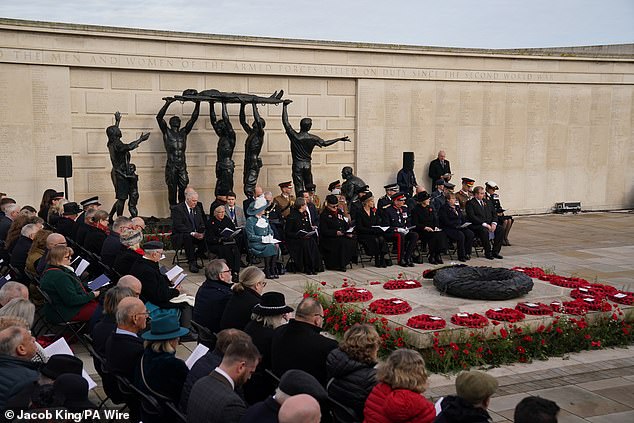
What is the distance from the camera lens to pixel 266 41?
18000 millimetres

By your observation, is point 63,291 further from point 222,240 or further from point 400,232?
point 400,232

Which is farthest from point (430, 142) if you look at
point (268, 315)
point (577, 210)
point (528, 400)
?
point (528, 400)

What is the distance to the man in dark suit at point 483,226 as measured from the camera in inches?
550

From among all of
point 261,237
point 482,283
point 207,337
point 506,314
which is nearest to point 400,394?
point 207,337

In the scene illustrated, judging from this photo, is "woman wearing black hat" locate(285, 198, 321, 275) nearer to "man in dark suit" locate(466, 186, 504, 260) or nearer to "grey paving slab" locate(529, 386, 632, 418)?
"man in dark suit" locate(466, 186, 504, 260)

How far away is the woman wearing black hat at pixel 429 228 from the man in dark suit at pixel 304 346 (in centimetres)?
837

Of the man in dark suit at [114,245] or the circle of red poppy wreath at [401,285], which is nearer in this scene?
the man in dark suit at [114,245]

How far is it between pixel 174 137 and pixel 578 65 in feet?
44.3

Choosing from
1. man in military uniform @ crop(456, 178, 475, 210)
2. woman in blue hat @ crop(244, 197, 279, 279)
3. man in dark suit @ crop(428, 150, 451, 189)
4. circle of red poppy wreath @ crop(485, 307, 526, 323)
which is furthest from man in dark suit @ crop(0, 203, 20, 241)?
man in dark suit @ crop(428, 150, 451, 189)

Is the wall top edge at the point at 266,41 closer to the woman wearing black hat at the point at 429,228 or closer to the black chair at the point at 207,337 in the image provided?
the woman wearing black hat at the point at 429,228

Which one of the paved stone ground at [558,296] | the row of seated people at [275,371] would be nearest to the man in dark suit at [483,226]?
the paved stone ground at [558,296]

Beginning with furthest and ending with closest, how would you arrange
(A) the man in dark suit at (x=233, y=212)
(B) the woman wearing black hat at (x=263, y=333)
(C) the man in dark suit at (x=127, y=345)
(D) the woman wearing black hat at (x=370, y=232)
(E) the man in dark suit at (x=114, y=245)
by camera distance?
1. (D) the woman wearing black hat at (x=370, y=232)
2. (A) the man in dark suit at (x=233, y=212)
3. (E) the man in dark suit at (x=114, y=245)
4. (B) the woman wearing black hat at (x=263, y=333)
5. (C) the man in dark suit at (x=127, y=345)

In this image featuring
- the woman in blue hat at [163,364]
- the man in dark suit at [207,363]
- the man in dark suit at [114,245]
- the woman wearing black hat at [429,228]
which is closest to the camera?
the man in dark suit at [207,363]

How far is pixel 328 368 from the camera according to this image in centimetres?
500
